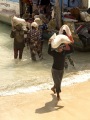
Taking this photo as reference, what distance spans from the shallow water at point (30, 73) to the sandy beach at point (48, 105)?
536 mm

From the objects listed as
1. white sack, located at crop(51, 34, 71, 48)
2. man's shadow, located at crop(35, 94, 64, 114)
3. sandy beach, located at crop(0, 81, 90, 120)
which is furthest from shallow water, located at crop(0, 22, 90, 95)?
white sack, located at crop(51, 34, 71, 48)

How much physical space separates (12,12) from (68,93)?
8.92 meters

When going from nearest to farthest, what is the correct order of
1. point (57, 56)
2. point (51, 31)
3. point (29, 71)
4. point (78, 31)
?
point (57, 56) → point (29, 71) → point (78, 31) → point (51, 31)

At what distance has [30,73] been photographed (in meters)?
9.65

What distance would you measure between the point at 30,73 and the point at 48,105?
2949 millimetres

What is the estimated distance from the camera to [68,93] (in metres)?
7.46

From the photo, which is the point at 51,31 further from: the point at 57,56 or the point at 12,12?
the point at 57,56

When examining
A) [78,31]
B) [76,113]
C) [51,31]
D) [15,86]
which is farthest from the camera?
[51,31]

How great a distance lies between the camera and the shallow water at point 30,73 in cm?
827

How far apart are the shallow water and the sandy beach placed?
536mm

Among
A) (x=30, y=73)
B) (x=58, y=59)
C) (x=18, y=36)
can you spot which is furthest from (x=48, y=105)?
(x=18, y=36)

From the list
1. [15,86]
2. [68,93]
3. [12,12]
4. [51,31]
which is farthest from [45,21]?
[68,93]

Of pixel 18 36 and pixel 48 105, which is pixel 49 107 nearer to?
pixel 48 105

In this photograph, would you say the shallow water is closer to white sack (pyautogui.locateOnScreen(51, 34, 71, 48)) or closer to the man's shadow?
the man's shadow
